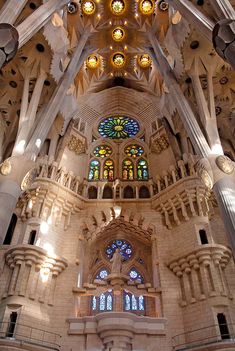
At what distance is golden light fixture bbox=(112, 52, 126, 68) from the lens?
69.3 feet

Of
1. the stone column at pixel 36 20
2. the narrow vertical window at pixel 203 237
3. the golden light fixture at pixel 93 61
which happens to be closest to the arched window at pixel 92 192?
the narrow vertical window at pixel 203 237

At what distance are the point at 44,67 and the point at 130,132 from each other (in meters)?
8.24

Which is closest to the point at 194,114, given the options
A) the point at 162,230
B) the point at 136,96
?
the point at 162,230

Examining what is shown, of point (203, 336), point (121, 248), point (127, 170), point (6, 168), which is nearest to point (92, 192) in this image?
point (127, 170)

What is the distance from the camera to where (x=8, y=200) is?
9.69 meters

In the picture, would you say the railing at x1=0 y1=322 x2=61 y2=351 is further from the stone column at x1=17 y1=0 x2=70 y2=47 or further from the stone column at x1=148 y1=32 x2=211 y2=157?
the stone column at x1=17 y1=0 x2=70 y2=47

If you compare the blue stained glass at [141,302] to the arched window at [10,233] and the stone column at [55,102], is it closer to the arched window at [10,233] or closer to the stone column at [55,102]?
the arched window at [10,233]

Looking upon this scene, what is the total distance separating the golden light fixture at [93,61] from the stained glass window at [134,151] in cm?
628

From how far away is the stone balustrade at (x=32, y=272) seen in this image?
1170 centimetres

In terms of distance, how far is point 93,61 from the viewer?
20.9 meters

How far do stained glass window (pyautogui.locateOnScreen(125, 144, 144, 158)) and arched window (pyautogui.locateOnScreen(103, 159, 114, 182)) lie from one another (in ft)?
4.39

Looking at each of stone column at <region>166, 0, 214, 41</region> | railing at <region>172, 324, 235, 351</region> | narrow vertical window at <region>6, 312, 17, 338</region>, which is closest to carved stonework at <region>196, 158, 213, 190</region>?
stone column at <region>166, 0, 214, 41</region>

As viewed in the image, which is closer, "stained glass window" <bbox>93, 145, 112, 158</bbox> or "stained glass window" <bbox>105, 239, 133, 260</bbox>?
"stained glass window" <bbox>105, 239, 133, 260</bbox>

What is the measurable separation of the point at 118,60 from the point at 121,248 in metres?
12.9
